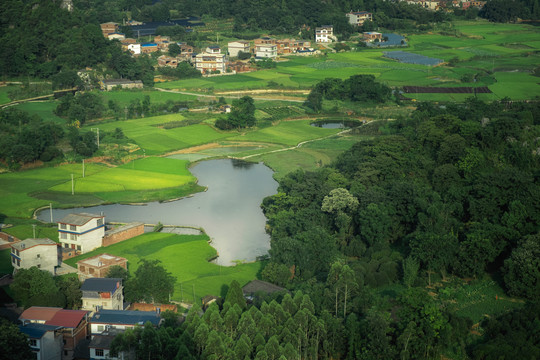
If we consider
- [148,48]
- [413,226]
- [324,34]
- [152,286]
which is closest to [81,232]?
[152,286]

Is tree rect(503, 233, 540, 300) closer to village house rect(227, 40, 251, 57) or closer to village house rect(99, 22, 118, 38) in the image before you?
village house rect(227, 40, 251, 57)

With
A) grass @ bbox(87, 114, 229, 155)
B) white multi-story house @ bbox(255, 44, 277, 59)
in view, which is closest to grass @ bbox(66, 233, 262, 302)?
grass @ bbox(87, 114, 229, 155)

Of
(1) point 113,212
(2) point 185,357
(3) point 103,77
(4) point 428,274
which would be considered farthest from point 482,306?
(3) point 103,77

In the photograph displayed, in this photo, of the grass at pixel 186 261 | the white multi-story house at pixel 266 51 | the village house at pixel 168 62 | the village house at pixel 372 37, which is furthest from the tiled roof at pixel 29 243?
the village house at pixel 372 37

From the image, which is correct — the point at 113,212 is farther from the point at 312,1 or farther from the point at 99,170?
the point at 312,1

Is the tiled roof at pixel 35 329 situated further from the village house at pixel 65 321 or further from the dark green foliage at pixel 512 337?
the dark green foliage at pixel 512 337

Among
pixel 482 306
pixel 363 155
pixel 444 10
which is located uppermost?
pixel 444 10

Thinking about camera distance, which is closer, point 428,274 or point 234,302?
point 234,302

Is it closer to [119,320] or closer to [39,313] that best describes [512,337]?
[119,320]
